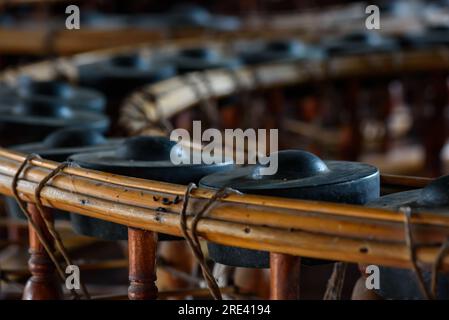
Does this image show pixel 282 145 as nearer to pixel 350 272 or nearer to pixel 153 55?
pixel 153 55

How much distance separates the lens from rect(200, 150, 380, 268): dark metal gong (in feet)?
3.70

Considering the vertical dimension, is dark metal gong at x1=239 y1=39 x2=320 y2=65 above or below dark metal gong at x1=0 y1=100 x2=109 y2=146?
above

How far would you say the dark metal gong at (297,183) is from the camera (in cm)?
113

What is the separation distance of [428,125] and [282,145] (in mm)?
747

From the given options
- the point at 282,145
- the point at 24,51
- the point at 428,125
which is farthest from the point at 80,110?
the point at 24,51

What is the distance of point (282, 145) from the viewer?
14.3ft

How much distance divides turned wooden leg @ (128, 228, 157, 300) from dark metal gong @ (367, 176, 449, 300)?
1.00 ft

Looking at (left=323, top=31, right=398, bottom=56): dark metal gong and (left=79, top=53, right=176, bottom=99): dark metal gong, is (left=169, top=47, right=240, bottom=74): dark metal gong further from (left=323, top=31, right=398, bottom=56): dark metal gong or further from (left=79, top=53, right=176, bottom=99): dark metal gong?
(left=323, top=31, right=398, bottom=56): dark metal gong

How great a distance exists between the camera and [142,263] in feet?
3.80

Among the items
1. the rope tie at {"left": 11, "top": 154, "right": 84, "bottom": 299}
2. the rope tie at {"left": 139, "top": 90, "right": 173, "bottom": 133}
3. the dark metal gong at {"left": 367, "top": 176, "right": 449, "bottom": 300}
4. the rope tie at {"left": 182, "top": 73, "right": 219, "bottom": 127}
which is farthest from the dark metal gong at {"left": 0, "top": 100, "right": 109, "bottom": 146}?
the dark metal gong at {"left": 367, "top": 176, "right": 449, "bottom": 300}

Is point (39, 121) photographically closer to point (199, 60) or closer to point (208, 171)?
point (208, 171)

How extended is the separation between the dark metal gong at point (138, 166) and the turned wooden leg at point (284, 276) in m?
0.26

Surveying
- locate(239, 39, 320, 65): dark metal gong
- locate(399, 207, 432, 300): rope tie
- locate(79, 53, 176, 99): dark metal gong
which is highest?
locate(239, 39, 320, 65): dark metal gong

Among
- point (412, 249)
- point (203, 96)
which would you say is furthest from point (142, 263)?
point (203, 96)
